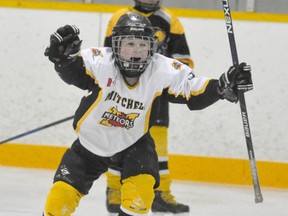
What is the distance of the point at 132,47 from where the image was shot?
10.2 ft

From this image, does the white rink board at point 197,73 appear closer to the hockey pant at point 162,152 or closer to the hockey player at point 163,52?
the hockey player at point 163,52

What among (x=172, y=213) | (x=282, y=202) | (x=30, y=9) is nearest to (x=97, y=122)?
(x=172, y=213)

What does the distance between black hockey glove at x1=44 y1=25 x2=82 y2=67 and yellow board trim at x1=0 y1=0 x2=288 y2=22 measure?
9.52 ft

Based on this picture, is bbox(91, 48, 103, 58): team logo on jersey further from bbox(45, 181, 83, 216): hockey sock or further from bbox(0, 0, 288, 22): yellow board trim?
bbox(0, 0, 288, 22): yellow board trim

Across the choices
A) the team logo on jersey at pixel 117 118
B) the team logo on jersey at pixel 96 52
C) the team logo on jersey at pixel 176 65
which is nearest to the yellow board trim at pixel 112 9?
the team logo on jersey at pixel 176 65

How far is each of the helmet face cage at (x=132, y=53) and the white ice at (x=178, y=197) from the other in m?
1.44

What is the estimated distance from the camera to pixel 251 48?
5668 mm

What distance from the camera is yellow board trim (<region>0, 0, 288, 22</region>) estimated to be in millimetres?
5672

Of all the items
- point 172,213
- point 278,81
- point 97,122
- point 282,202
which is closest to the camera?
point 97,122

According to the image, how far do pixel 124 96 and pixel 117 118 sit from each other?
0.09 meters

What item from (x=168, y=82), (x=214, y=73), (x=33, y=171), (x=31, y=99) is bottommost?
(x=33, y=171)

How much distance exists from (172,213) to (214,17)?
194 centimetres

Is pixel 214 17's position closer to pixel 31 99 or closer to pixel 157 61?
pixel 31 99

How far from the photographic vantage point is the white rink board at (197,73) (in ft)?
18.5
